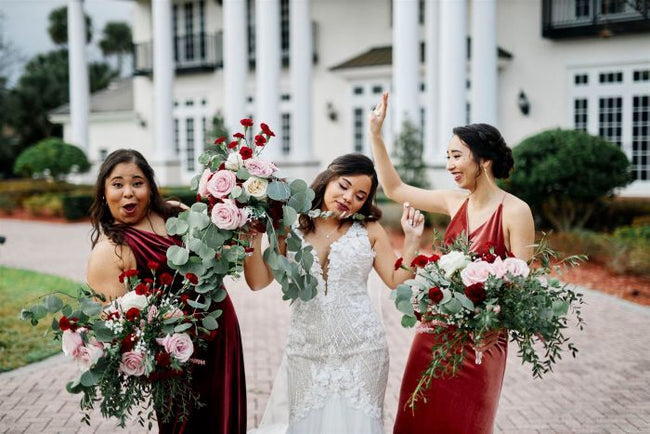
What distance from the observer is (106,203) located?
133 inches

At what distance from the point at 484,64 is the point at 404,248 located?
1225 cm

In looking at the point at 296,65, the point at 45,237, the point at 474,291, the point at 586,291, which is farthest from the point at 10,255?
the point at 474,291

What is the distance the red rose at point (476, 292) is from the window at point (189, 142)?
945 inches

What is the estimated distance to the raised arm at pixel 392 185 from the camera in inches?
154

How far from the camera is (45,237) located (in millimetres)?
15875

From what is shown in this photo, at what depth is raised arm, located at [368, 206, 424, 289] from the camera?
3434 millimetres

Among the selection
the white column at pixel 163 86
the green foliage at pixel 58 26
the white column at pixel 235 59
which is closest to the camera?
the white column at pixel 235 59

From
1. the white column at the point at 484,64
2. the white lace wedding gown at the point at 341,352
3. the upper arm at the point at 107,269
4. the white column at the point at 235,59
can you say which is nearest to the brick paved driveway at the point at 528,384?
the white lace wedding gown at the point at 341,352

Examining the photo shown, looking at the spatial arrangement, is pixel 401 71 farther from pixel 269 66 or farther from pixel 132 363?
pixel 132 363

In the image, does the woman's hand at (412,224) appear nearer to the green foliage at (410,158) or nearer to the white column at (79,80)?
the green foliage at (410,158)

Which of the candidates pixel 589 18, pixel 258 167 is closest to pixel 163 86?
pixel 589 18

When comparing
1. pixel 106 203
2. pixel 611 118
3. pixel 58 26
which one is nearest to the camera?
pixel 106 203

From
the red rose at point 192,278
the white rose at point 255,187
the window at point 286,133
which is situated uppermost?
the window at point 286,133

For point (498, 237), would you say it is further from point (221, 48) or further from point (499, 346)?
point (221, 48)
